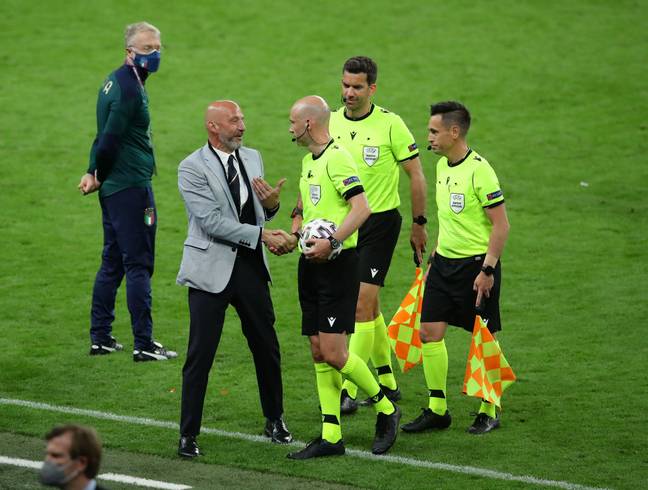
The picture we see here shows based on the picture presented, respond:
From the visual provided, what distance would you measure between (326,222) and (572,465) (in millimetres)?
2226

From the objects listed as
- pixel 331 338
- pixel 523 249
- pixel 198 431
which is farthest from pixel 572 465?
pixel 523 249

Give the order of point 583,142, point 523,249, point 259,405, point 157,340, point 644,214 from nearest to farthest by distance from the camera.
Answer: point 259,405, point 157,340, point 523,249, point 644,214, point 583,142

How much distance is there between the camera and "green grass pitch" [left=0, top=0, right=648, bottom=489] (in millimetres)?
9000

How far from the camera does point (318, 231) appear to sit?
8.40 metres

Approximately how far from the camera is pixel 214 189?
869cm

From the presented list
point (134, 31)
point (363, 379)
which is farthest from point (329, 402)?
point (134, 31)

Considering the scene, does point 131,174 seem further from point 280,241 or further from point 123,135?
point 280,241

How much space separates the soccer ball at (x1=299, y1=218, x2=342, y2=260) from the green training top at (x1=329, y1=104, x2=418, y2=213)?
1575 millimetres

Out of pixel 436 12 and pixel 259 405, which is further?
pixel 436 12

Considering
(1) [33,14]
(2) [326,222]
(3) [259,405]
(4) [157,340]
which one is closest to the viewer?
(2) [326,222]

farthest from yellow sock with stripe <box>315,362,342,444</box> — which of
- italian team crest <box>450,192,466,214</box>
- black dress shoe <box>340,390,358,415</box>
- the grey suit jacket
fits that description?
italian team crest <box>450,192,466,214</box>

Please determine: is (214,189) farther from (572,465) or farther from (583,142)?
(583,142)

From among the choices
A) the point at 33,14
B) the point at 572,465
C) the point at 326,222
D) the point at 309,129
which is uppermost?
the point at 33,14

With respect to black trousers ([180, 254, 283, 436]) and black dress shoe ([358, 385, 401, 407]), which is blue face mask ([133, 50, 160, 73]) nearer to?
black trousers ([180, 254, 283, 436])
